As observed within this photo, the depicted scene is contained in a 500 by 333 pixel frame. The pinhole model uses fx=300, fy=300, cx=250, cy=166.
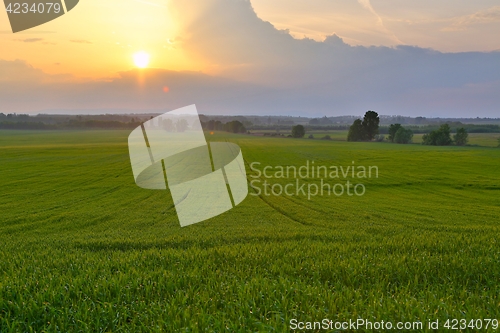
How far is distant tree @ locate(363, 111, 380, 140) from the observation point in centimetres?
13625

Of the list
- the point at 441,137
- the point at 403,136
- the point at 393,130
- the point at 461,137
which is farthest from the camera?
the point at 393,130

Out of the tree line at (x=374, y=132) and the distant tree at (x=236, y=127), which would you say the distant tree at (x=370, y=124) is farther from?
the distant tree at (x=236, y=127)

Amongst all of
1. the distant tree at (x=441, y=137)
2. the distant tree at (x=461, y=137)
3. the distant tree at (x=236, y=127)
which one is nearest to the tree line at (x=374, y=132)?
the distant tree at (x=461, y=137)

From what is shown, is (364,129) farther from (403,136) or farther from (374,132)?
(403,136)

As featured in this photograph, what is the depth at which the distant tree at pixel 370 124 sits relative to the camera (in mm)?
136250

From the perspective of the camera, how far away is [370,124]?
13738 cm

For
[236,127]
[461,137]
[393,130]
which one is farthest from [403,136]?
[236,127]

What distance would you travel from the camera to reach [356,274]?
525cm

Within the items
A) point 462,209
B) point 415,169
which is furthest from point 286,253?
point 415,169

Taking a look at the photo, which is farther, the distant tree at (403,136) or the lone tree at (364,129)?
the lone tree at (364,129)

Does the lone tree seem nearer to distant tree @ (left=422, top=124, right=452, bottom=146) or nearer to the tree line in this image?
the tree line

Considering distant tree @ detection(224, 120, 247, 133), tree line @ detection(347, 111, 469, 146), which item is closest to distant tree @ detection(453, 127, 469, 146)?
tree line @ detection(347, 111, 469, 146)

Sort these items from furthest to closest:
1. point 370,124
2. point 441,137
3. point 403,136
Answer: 1. point 370,124
2. point 403,136
3. point 441,137

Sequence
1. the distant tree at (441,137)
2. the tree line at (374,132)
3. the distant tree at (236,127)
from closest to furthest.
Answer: the distant tree at (441,137) < the tree line at (374,132) < the distant tree at (236,127)
